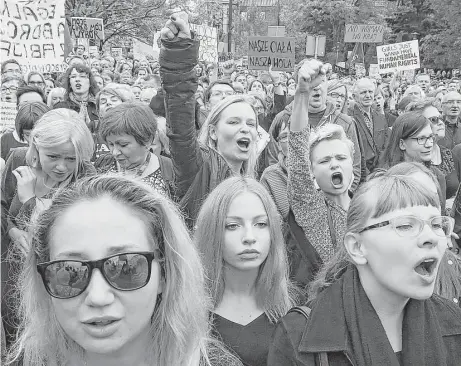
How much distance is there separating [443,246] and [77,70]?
610 cm

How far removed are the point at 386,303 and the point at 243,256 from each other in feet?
2.61

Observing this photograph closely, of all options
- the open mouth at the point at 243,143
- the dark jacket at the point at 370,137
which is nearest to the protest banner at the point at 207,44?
the dark jacket at the point at 370,137

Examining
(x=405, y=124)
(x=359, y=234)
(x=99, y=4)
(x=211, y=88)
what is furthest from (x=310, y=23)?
(x=359, y=234)

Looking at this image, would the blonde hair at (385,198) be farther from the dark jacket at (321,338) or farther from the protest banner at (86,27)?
the protest banner at (86,27)

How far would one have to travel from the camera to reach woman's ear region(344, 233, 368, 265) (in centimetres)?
224

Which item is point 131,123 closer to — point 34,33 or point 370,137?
point 370,137

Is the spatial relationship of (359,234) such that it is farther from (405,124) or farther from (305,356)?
(405,124)

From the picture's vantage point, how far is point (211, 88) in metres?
7.83

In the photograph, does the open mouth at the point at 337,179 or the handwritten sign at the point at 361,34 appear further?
the handwritten sign at the point at 361,34

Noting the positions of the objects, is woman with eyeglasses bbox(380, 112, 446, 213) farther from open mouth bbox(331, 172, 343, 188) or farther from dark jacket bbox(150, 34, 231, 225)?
dark jacket bbox(150, 34, 231, 225)

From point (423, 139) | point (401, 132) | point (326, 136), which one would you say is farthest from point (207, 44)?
point (326, 136)

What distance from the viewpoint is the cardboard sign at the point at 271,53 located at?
33.4ft

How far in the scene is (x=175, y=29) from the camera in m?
3.07

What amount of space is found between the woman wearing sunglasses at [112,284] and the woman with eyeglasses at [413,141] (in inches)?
124
